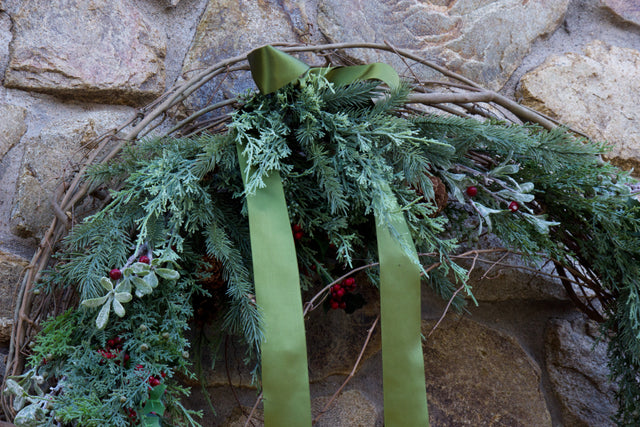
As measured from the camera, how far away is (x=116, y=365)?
65cm

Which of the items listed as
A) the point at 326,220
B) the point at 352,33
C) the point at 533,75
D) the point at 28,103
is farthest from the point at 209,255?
the point at 533,75

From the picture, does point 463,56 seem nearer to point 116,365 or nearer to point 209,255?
point 209,255

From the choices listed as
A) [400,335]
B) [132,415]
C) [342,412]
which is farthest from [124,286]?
[342,412]

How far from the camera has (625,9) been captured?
4.09ft

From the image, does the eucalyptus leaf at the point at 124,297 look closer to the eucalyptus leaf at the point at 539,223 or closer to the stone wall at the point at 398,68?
the stone wall at the point at 398,68

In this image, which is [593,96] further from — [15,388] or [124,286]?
[15,388]

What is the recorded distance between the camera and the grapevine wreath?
663 mm

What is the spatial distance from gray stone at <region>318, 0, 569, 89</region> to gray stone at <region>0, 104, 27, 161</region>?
57cm

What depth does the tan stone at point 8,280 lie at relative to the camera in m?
0.83

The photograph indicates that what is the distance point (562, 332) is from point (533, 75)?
544mm

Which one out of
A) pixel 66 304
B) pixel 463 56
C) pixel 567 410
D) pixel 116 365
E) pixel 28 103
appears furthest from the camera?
pixel 463 56

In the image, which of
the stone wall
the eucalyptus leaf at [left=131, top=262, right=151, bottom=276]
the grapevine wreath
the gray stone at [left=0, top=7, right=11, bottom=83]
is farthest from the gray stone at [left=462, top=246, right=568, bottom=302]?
the gray stone at [left=0, top=7, right=11, bottom=83]

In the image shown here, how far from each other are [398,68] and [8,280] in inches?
31.6

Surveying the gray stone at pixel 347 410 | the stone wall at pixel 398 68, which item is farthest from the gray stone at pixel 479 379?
the gray stone at pixel 347 410
